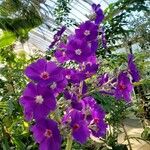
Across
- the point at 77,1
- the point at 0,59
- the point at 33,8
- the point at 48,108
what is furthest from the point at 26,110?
the point at 77,1

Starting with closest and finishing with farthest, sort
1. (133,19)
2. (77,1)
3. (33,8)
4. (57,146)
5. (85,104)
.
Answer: (57,146)
(85,104)
(33,8)
(77,1)
(133,19)

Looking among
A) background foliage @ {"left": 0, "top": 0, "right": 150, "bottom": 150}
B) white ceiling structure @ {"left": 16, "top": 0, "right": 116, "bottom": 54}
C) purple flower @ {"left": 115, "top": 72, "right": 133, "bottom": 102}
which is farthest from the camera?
white ceiling structure @ {"left": 16, "top": 0, "right": 116, "bottom": 54}

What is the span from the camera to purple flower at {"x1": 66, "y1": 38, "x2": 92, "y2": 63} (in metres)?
1.00

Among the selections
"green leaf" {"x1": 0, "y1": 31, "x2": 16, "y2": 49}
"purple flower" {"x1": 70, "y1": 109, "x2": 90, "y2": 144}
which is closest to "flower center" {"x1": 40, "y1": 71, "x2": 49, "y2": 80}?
"purple flower" {"x1": 70, "y1": 109, "x2": 90, "y2": 144}

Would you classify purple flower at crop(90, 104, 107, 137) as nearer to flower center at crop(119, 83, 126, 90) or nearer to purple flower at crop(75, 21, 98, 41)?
flower center at crop(119, 83, 126, 90)

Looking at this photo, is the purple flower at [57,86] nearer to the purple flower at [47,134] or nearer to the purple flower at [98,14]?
the purple flower at [47,134]

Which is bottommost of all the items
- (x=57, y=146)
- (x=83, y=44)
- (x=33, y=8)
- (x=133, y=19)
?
(x=57, y=146)

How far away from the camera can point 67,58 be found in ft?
3.50

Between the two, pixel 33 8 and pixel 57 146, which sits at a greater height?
pixel 33 8

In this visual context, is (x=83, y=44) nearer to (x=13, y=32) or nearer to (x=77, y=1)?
(x=13, y=32)

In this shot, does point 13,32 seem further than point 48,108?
Yes

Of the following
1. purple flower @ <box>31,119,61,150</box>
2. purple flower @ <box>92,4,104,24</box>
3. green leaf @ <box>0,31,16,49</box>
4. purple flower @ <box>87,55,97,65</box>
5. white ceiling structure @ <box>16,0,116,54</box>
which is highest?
white ceiling structure @ <box>16,0,116,54</box>

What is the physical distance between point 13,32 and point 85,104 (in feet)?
10.5

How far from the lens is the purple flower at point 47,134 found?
34.8 inches
